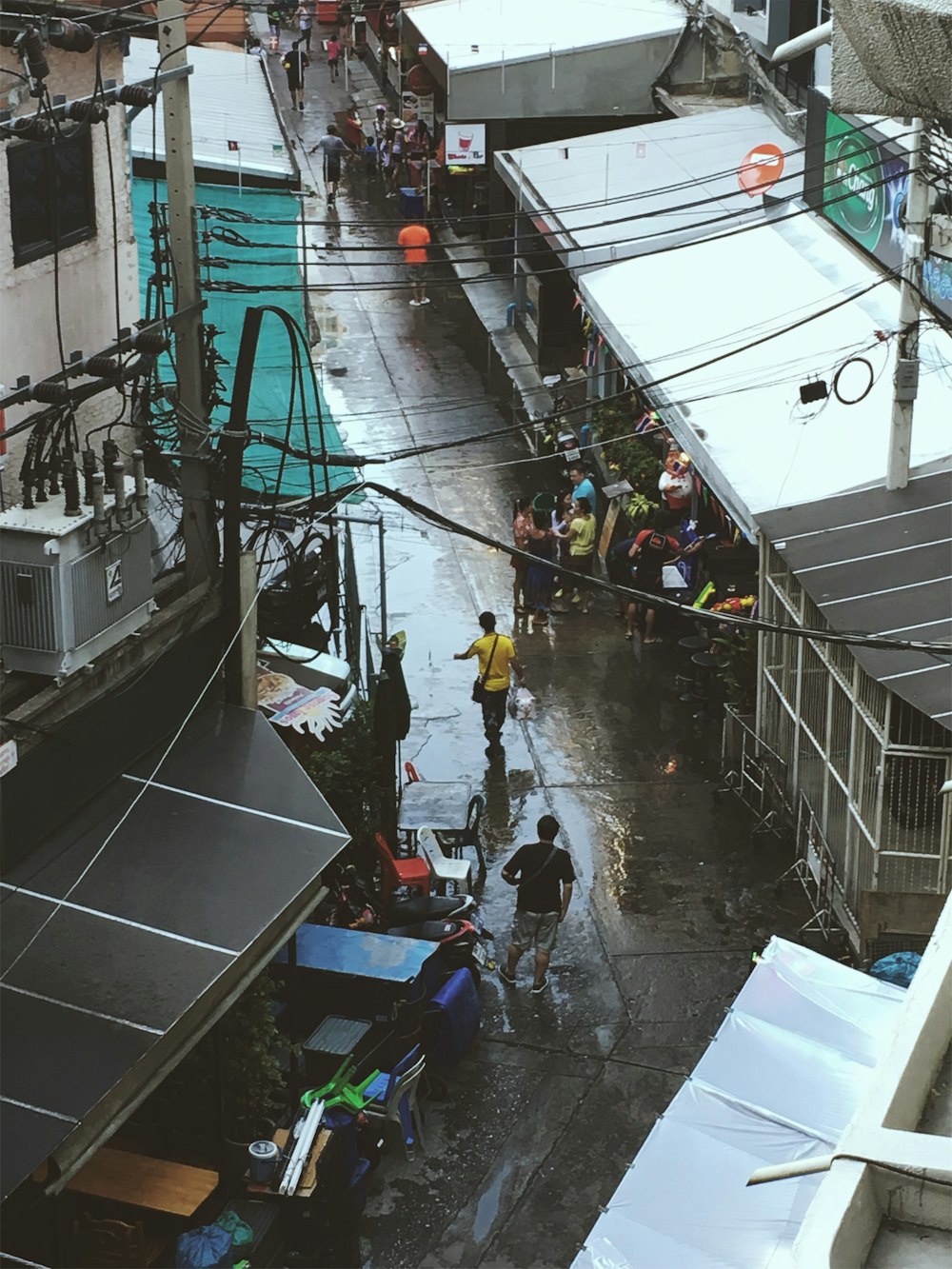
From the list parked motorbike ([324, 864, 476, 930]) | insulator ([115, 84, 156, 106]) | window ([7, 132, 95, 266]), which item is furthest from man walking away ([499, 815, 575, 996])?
insulator ([115, 84, 156, 106])

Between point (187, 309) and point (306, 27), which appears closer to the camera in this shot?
point (187, 309)

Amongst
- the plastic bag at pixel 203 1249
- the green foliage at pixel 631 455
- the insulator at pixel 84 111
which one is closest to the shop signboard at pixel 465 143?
the green foliage at pixel 631 455

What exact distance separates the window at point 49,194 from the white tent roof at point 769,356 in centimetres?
629

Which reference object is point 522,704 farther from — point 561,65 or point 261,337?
point 561,65

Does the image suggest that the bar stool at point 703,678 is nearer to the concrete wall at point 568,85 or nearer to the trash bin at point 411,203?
the concrete wall at point 568,85

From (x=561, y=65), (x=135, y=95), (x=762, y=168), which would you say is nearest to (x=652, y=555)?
(x=762, y=168)

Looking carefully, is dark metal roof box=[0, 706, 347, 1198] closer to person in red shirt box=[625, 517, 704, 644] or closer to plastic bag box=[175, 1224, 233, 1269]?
plastic bag box=[175, 1224, 233, 1269]

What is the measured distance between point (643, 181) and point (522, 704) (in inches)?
451

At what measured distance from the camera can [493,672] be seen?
54.8 feet

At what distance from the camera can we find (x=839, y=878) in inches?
546

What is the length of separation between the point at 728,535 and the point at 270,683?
7.32 metres

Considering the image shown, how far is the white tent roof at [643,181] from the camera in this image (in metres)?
24.2

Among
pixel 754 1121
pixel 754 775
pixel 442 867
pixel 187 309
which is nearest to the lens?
pixel 754 1121

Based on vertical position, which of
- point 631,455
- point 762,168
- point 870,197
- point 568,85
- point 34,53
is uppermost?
point 34,53
